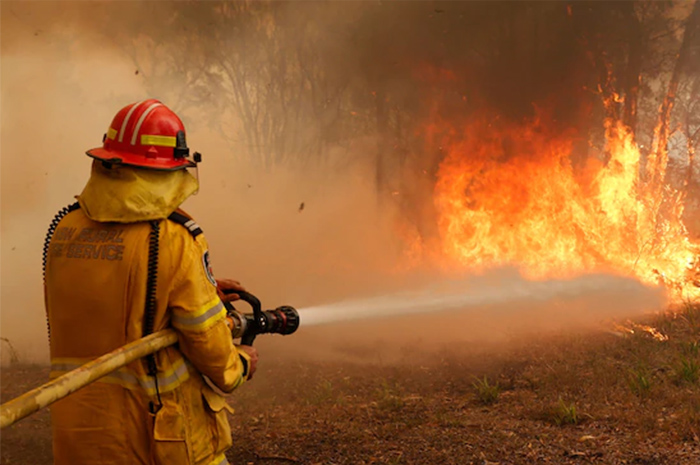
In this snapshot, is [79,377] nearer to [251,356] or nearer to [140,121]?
[251,356]

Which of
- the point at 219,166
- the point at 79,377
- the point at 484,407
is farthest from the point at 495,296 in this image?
the point at 79,377

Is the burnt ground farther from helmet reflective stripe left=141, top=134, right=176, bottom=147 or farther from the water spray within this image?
helmet reflective stripe left=141, top=134, right=176, bottom=147

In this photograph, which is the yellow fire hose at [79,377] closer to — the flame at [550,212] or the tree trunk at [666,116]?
the flame at [550,212]

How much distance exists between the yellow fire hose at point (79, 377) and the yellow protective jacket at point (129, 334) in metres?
0.09

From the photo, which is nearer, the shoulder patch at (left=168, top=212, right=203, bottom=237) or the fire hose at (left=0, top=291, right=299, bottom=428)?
the fire hose at (left=0, top=291, right=299, bottom=428)

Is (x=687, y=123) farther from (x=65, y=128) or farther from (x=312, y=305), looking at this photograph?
(x=65, y=128)

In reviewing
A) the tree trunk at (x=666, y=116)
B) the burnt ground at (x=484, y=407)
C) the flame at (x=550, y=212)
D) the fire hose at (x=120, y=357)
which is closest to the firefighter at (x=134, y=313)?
the fire hose at (x=120, y=357)

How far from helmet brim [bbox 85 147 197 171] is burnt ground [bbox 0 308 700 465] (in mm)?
2747

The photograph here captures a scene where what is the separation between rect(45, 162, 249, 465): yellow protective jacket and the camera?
2.43 m

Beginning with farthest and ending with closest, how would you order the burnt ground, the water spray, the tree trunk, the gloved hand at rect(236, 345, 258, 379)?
the tree trunk → the water spray → the burnt ground → the gloved hand at rect(236, 345, 258, 379)

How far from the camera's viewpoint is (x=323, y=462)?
4.51 metres

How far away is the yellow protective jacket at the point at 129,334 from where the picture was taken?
2.43 m

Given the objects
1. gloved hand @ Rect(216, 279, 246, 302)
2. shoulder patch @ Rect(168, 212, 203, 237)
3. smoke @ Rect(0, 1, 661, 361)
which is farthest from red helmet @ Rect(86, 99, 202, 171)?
smoke @ Rect(0, 1, 661, 361)

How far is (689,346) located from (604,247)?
2542mm
